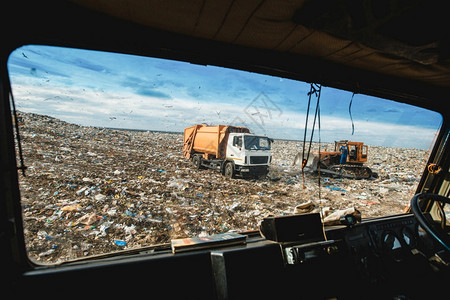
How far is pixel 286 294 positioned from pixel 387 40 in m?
1.90

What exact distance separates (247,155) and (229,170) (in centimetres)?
125

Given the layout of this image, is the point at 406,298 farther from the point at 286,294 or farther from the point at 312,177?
the point at 312,177

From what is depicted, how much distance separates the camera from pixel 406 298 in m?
1.54

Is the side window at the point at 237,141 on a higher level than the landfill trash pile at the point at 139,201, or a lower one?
higher

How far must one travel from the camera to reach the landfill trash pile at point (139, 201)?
12.2 feet

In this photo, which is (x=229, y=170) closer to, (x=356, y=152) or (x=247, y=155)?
(x=247, y=155)

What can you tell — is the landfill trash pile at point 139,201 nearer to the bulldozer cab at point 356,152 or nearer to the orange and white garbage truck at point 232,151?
the orange and white garbage truck at point 232,151

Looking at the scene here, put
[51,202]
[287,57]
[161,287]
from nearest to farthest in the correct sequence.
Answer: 1. [161,287]
2. [287,57]
3. [51,202]

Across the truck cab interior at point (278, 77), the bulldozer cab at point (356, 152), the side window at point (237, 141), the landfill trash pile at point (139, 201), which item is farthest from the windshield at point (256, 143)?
the truck cab interior at point (278, 77)

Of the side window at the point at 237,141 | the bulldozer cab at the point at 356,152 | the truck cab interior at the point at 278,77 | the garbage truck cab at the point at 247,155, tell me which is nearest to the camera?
the truck cab interior at the point at 278,77

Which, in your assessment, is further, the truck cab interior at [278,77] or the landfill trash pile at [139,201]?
the landfill trash pile at [139,201]

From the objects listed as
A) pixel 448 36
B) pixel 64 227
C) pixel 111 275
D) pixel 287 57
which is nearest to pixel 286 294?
pixel 111 275

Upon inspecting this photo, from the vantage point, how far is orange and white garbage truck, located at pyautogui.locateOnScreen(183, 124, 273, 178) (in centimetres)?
940

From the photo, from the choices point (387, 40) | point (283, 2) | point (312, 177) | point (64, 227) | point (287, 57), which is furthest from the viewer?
point (312, 177)
